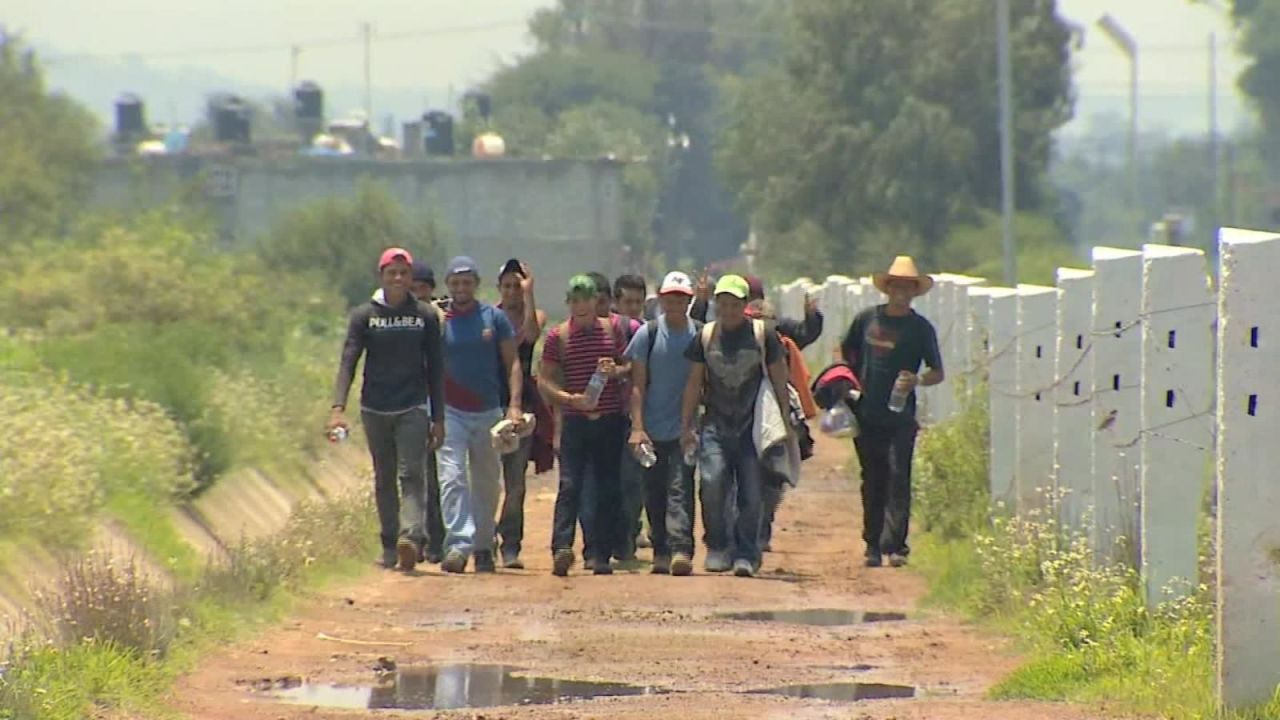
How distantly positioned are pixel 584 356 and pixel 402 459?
1214 mm

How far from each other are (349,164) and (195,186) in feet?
26.0

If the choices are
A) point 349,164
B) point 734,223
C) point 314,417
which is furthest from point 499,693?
point 734,223

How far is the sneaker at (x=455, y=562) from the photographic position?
15383mm

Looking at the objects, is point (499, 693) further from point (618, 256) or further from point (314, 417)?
point (618, 256)

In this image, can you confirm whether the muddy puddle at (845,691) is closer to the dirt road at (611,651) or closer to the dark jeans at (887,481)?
the dirt road at (611,651)

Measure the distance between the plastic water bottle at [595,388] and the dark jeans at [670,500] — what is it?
0.48 meters

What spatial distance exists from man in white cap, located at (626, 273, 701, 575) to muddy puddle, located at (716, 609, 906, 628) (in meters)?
1.52

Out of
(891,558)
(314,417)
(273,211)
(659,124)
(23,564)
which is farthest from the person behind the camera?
(659,124)

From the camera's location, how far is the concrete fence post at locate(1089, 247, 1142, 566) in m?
12.3

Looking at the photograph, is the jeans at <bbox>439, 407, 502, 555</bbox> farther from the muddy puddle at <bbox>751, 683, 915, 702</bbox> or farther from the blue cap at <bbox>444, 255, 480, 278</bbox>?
the muddy puddle at <bbox>751, 683, 915, 702</bbox>

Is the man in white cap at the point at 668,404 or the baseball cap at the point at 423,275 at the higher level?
the baseball cap at the point at 423,275

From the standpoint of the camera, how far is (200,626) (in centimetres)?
1259

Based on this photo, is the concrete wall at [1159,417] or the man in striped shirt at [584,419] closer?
the concrete wall at [1159,417]

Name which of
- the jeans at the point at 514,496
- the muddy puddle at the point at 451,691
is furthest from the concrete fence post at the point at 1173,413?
the jeans at the point at 514,496
